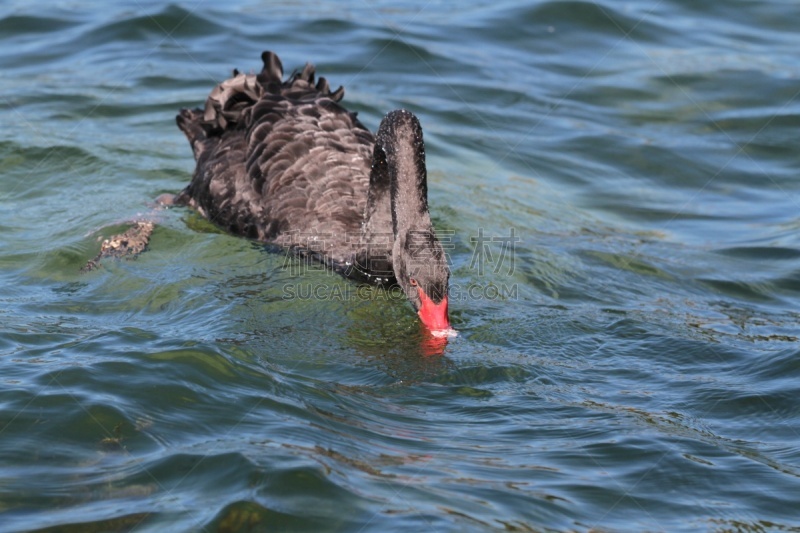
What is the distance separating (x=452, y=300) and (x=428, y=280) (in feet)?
4.13

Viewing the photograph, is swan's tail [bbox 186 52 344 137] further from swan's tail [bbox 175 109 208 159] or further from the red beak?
the red beak

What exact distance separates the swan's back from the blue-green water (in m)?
0.31

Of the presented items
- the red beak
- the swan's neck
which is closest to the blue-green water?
the red beak

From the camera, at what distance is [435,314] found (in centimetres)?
634

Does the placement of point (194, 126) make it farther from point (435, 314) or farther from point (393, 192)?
point (435, 314)

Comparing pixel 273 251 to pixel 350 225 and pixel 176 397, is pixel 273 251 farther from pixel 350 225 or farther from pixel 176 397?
pixel 176 397

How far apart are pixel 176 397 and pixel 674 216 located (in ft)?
21.0

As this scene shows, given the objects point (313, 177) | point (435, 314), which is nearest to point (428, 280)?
point (435, 314)

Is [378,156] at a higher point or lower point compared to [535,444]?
higher

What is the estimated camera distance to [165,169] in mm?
10352

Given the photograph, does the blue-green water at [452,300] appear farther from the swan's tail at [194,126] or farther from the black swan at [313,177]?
the swan's tail at [194,126]

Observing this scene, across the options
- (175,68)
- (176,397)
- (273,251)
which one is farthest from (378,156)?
(175,68)

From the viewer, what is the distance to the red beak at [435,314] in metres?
6.33

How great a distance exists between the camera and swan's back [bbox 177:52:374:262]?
8172mm
